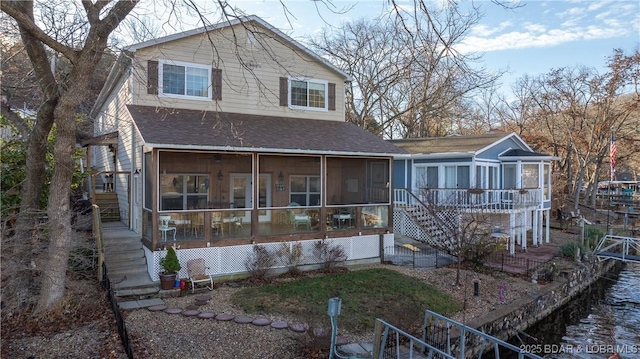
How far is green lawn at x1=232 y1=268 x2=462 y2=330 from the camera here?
8.42 meters

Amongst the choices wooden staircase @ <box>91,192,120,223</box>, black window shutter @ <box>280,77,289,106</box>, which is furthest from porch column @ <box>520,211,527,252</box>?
wooden staircase @ <box>91,192,120,223</box>

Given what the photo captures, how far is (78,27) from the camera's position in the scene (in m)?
8.95

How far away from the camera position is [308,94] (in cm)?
1535

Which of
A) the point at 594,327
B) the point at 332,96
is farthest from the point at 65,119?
the point at 594,327

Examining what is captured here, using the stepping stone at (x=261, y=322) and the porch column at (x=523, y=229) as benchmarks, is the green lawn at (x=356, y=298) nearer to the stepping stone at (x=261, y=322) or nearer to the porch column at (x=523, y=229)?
the stepping stone at (x=261, y=322)

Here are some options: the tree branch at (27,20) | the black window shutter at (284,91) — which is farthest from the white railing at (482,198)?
the tree branch at (27,20)

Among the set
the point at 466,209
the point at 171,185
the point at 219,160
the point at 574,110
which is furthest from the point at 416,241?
the point at 574,110

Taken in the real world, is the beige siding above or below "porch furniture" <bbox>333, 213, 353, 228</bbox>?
above

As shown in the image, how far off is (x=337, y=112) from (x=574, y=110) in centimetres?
2213

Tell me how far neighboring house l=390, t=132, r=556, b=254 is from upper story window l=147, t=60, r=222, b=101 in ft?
28.7

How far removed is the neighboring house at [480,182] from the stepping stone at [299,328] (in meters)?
8.77

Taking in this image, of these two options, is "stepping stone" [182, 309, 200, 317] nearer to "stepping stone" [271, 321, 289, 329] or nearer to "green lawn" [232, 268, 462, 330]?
"green lawn" [232, 268, 462, 330]

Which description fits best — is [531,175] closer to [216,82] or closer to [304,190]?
[304,190]

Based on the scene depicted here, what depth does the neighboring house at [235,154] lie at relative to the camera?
11.0m
